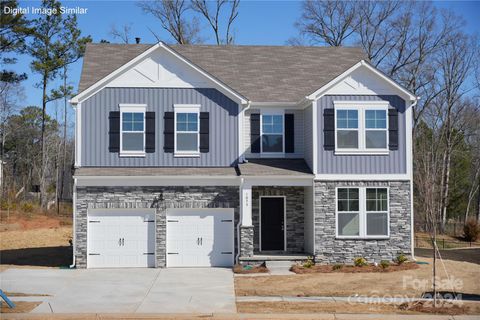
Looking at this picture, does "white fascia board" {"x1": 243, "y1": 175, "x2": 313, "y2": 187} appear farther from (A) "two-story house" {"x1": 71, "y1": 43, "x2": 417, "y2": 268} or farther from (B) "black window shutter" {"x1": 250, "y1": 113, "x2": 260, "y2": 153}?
(B) "black window shutter" {"x1": 250, "y1": 113, "x2": 260, "y2": 153}

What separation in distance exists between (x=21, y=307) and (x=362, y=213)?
1170 centimetres

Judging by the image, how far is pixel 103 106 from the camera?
2158 cm

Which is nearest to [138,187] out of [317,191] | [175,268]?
[175,268]

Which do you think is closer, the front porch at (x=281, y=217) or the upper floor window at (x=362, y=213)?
the upper floor window at (x=362, y=213)

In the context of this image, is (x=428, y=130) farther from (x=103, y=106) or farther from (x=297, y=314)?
(x=297, y=314)

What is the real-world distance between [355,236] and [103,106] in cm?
1000

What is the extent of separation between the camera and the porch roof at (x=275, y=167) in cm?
2083

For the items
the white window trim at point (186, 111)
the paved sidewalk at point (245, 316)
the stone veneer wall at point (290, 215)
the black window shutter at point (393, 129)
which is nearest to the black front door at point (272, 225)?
the stone veneer wall at point (290, 215)

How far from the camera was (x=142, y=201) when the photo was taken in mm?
20906

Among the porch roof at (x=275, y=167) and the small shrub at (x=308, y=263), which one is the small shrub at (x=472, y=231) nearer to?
the porch roof at (x=275, y=167)

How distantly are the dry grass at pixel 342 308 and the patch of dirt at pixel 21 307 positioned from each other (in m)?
4.83

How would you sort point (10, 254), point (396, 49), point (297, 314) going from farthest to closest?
1. point (396, 49)
2. point (10, 254)
3. point (297, 314)

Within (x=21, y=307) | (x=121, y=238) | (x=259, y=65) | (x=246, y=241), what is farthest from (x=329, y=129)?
(x=21, y=307)

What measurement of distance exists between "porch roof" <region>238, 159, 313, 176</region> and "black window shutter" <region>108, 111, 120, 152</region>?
4.45 meters
